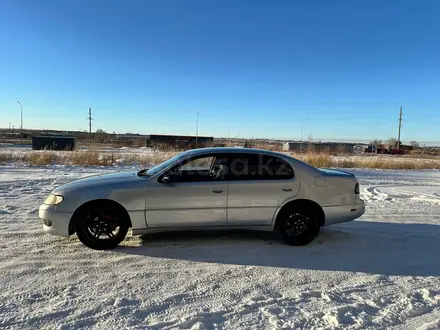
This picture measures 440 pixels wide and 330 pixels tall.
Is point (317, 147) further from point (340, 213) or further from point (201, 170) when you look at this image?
point (201, 170)

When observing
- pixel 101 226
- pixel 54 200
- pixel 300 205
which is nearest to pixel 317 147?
pixel 300 205

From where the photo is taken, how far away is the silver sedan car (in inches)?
198

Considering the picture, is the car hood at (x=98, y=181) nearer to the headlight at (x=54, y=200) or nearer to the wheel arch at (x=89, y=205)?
the headlight at (x=54, y=200)

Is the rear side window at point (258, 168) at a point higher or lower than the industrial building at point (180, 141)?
lower

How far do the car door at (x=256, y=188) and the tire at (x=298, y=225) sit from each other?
26 cm

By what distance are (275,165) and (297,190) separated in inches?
21.7

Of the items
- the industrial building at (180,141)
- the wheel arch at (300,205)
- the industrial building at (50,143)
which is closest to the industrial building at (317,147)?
the industrial building at (180,141)

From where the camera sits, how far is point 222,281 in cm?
412

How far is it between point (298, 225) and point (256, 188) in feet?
3.17

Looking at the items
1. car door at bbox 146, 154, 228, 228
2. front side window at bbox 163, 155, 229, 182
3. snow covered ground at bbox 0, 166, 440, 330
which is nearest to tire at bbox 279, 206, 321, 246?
snow covered ground at bbox 0, 166, 440, 330

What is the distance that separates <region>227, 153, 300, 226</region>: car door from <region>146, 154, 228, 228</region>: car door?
0.59ft

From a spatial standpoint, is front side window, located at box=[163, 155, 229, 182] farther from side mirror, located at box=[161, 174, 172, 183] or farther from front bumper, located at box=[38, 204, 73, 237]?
front bumper, located at box=[38, 204, 73, 237]

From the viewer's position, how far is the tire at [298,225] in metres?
5.47

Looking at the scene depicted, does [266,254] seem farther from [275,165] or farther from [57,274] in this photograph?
[57,274]
